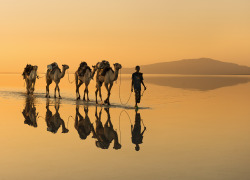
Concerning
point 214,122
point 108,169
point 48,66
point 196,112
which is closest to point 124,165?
point 108,169

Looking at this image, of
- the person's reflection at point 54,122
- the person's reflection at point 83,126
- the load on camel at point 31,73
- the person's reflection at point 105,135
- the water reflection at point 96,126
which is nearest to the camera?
the person's reflection at point 105,135

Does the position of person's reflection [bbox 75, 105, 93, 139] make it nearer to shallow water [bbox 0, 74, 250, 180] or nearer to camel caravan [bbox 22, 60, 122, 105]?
shallow water [bbox 0, 74, 250, 180]

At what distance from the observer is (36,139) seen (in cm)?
1102

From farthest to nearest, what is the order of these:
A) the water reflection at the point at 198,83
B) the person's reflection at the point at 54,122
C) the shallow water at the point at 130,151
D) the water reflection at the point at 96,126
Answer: the water reflection at the point at 198,83
the person's reflection at the point at 54,122
the water reflection at the point at 96,126
the shallow water at the point at 130,151

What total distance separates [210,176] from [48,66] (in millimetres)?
19962

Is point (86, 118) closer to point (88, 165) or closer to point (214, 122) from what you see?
point (214, 122)

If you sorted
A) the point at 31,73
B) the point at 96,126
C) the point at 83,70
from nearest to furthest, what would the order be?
1. the point at 96,126
2. the point at 83,70
3. the point at 31,73

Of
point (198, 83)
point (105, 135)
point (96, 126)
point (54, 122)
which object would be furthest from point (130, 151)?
point (198, 83)

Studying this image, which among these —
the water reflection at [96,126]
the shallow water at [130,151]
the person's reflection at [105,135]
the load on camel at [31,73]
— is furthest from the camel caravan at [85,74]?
the person's reflection at [105,135]

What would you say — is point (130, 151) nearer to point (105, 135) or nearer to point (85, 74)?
point (105, 135)

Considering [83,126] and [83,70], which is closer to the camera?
[83,126]

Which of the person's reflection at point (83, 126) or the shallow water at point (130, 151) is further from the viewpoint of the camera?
the person's reflection at point (83, 126)

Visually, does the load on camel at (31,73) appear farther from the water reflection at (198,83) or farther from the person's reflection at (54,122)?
the water reflection at (198,83)

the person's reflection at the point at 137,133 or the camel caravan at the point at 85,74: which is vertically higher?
the camel caravan at the point at 85,74
